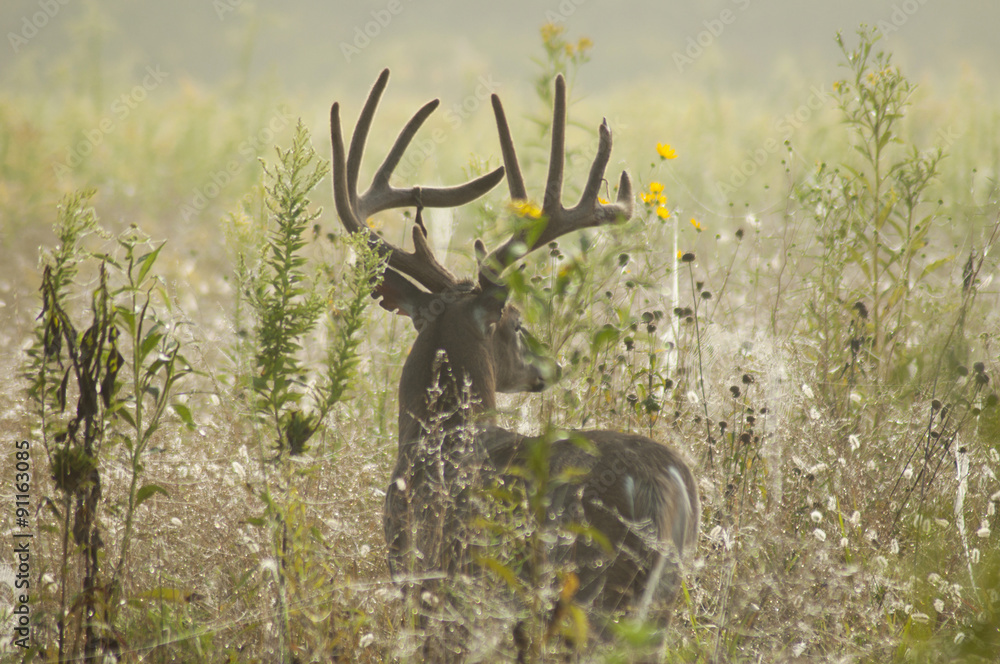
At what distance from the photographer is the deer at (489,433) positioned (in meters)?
2.74

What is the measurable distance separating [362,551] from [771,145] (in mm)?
12329

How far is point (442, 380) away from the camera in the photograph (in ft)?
12.7

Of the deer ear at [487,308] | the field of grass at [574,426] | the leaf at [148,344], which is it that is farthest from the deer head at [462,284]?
the leaf at [148,344]

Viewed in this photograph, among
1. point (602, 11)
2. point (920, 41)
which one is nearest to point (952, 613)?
point (920, 41)

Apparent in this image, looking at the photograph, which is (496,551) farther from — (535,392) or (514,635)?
(535,392)

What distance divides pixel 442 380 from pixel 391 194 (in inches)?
52.6

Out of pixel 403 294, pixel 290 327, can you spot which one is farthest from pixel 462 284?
pixel 290 327

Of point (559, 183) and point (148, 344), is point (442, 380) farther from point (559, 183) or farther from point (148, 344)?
point (148, 344)

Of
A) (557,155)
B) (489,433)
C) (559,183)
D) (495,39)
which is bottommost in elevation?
(489,433)

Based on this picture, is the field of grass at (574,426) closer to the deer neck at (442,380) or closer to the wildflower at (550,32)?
the wildflower at (550,32)

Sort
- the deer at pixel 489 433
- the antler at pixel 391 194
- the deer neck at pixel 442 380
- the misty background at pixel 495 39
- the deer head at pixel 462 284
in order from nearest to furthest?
1. the deer at pixel 489 433
2. the deer neck at pixel 442 380
3. the deer head at pixel 462 284
4. the antler at pixel 391 194
5. the misty background at pixel 495 39

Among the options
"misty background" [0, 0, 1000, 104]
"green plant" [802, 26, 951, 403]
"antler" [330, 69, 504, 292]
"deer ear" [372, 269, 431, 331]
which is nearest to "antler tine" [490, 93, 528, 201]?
"antler" [330, 69, 504, 292]

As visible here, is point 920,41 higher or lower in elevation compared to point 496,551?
higher

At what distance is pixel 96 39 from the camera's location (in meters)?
12.8
